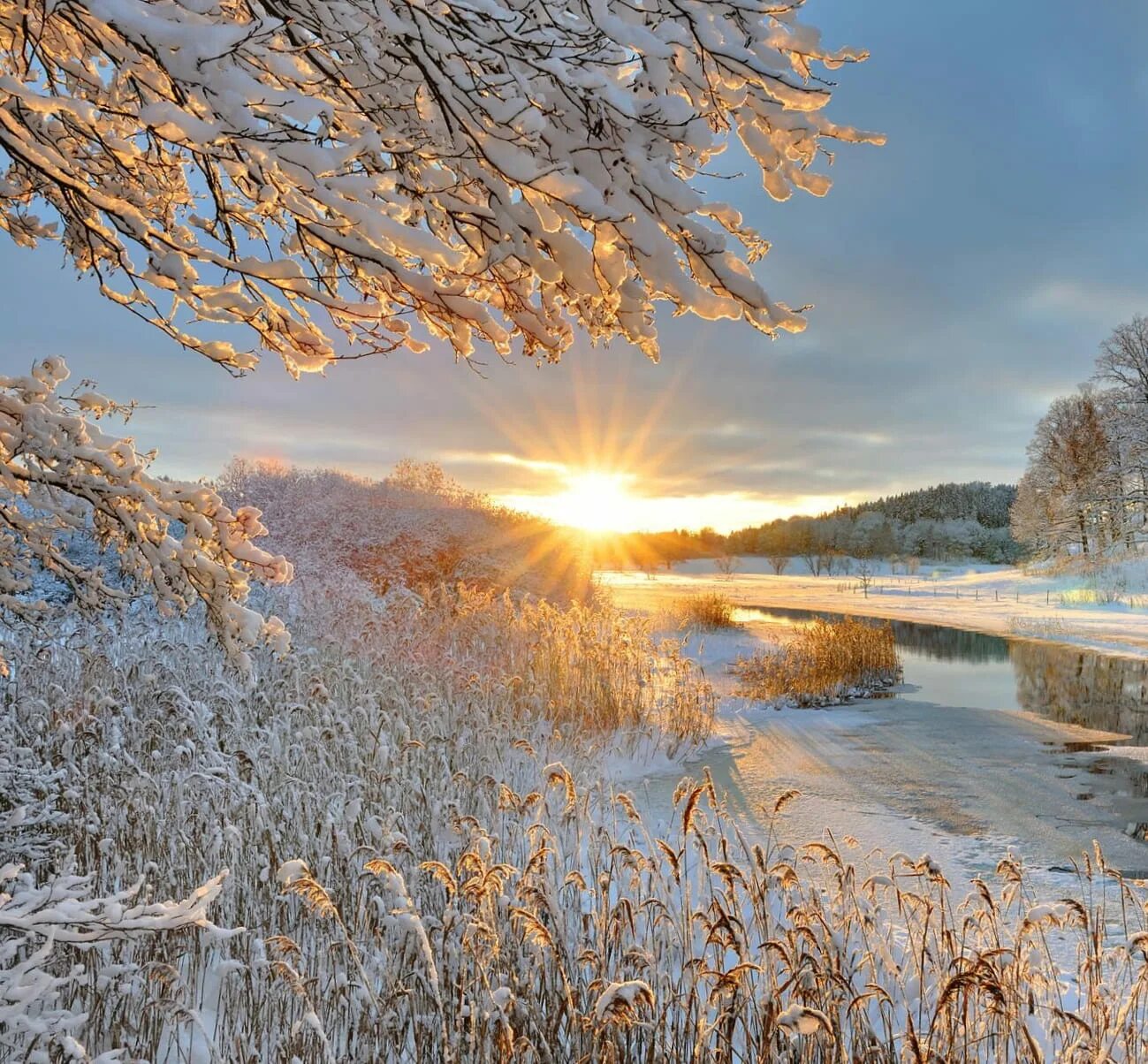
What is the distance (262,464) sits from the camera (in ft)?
63.9

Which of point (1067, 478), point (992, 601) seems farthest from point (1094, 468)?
point (992, 601)

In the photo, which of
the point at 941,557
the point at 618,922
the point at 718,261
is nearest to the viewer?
the point at 718,261

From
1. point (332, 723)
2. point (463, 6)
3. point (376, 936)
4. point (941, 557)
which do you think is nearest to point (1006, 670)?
point (332, 723)

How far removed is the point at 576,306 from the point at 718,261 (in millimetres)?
725

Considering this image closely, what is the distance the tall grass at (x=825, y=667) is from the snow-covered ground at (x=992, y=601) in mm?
7256

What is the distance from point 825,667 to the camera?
13258mm

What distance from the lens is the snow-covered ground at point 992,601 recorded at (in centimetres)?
2217

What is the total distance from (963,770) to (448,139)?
8.24m

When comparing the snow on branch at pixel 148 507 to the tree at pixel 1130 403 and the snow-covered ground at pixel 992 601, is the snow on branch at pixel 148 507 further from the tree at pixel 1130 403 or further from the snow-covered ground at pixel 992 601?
the tree at pixel 1130 403

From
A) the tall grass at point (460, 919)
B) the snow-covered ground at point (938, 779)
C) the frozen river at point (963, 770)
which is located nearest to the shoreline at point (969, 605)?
the frozen river at point (963, 770)

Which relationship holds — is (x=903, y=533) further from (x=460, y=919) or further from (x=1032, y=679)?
(x=460, y=919)

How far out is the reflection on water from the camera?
38.1 ft

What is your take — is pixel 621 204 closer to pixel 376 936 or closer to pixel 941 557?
pixel 376 936

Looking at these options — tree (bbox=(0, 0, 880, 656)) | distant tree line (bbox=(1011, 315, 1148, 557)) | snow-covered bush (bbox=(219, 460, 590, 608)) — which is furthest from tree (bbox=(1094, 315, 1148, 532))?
tree (bbox=(0, 0, 880, 656))
